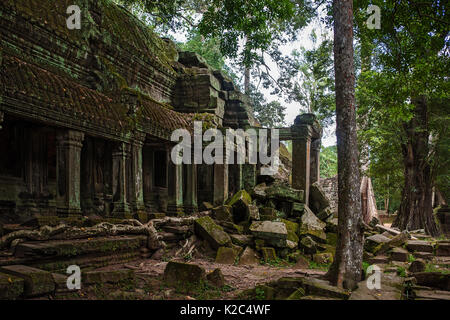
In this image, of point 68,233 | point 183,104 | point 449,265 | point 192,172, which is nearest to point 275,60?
point 183,104

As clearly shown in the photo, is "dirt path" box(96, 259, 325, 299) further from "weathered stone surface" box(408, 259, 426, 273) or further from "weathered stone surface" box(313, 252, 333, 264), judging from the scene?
"weathered stone surface" box(408, 259, 426, 273)

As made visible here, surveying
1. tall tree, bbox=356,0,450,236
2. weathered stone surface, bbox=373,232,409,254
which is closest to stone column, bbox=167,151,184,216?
weathered stone surface, bbox=373,232,409,254

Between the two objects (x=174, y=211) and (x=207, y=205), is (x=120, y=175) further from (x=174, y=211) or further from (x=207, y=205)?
(x=207, y=205)

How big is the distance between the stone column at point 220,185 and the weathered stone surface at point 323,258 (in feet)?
11.1

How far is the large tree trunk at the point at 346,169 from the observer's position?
4.75m

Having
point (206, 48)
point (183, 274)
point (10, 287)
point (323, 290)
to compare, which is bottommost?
point (183, 274)

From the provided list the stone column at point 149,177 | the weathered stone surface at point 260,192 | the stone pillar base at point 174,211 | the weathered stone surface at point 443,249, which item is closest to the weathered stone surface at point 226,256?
the stone pillar base at point 174,211

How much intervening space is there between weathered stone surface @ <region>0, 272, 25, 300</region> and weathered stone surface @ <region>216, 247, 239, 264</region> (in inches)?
172

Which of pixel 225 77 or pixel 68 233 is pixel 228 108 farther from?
pixel 68 233

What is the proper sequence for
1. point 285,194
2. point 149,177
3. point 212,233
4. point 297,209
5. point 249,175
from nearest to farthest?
point 212,233, point 297,209, point 285,194, point 149,177, point 249,175

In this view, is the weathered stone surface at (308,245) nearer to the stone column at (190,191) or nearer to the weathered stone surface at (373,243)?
the weathered stone surface at (373,243)

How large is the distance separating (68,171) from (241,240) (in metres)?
3.95

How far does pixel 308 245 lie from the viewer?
8.66 metres

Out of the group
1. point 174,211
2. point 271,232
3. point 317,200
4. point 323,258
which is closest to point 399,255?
point 323,258
